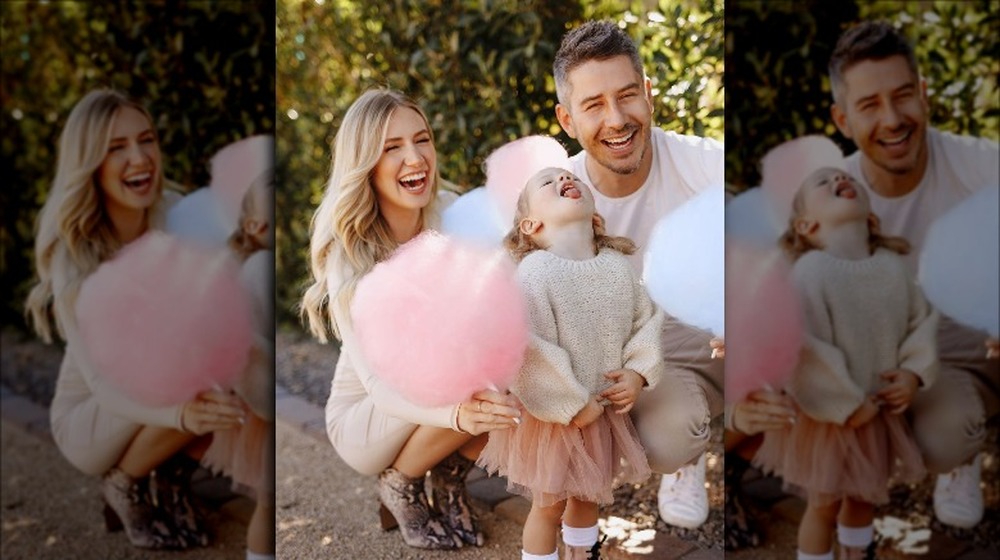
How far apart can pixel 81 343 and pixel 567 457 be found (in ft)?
4.60

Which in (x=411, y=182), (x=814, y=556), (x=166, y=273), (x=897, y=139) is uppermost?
(x=897, y=139)

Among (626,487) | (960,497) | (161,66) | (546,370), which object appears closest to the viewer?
(546,370)

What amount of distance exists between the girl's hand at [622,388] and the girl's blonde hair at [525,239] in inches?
11.0

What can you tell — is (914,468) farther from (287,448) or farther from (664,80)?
(287,448)

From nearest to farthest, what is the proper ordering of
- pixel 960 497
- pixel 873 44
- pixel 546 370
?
pixel 546 370 < pixel 873 44 < pixel 960 497

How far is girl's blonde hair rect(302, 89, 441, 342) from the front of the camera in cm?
218

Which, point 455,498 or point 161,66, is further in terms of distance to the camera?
point 161,66

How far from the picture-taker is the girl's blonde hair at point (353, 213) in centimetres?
218

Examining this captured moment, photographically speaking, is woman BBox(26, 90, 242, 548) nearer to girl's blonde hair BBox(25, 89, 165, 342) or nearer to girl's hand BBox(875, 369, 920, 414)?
girl's blonde hair BBox(25, 89, 165, 342)

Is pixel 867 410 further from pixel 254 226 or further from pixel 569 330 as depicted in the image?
pixel 254 226

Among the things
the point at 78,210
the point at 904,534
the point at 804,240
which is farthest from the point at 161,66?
the point at 904,534

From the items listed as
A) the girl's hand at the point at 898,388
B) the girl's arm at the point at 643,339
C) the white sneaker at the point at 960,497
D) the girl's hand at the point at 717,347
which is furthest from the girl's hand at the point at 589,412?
the white sneaker at the point at 960,497

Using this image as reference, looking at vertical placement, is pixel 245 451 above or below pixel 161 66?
below

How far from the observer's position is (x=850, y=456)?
237 centimetres
